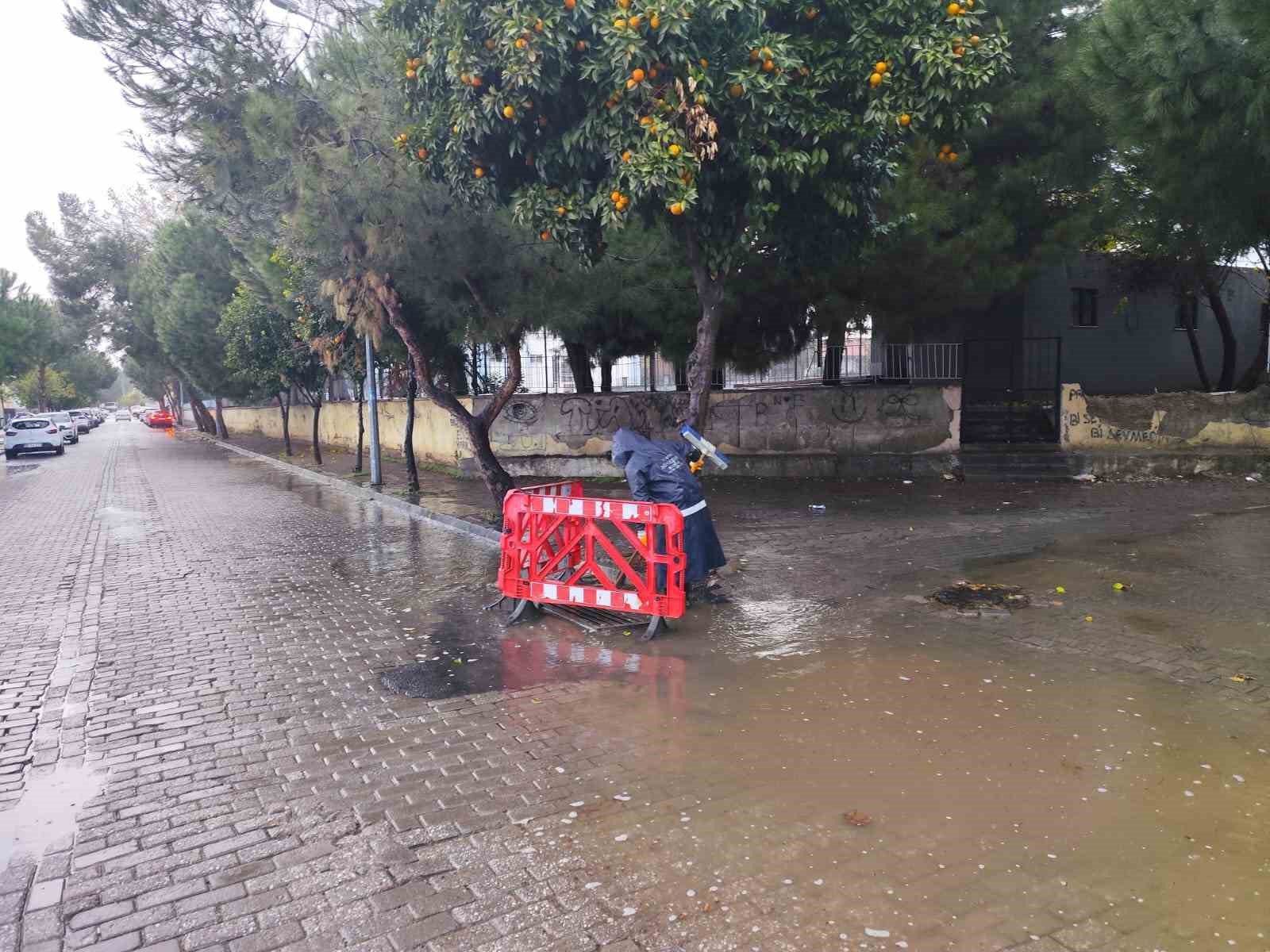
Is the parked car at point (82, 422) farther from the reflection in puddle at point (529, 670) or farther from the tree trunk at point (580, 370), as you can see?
the reflection in puddle at point (529, 670)

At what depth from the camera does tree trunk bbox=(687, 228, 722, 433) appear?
9.16 meters

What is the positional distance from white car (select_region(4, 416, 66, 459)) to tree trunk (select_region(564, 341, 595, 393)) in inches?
1033

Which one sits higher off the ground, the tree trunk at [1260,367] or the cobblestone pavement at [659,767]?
the tree trunk at [1260,367]

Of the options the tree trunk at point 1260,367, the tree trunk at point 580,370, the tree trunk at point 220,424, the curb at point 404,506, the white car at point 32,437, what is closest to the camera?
the curb at point 404,506

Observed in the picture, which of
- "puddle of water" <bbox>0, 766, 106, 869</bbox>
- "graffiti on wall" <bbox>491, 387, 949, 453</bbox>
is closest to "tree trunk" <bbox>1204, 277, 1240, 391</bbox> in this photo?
"graffiti on wall" <bbox>491, 387, 949, 453</bbox>

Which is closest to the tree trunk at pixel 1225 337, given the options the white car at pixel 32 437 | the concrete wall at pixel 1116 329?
the concrete wall at pixel 1116 329

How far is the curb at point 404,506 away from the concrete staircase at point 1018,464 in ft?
27.4

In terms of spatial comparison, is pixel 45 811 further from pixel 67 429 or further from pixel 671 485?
pixel 67 429

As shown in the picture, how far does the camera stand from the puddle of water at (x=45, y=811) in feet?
13.3

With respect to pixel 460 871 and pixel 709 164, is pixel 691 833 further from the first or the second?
pixel 709 164

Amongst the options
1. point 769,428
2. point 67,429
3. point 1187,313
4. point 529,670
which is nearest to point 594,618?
point 529,670

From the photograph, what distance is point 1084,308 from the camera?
70.6ft

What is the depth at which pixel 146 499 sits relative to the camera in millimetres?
17797

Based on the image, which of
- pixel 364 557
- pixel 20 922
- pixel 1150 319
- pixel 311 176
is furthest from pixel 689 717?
pixel 1150 319
